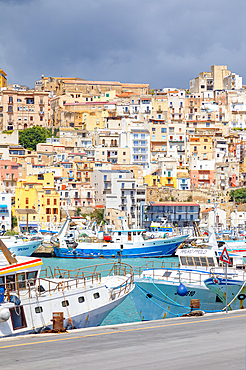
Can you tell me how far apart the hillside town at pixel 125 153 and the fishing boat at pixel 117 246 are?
9172 millimetres

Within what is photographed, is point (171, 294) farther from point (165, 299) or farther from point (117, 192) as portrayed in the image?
point (117, 192)

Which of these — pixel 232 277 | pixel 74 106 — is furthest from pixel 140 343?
pixel 74 106

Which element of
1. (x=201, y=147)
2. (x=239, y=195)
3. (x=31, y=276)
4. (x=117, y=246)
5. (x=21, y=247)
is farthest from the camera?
(x=201, y=147)

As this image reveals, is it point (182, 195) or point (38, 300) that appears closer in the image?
point (38, 300)

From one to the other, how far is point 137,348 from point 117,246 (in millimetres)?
45263

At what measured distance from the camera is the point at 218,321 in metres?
17.4

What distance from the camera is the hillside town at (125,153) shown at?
253 feet

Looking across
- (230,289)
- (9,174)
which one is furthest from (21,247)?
(230,289)

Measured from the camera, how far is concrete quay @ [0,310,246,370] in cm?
1177

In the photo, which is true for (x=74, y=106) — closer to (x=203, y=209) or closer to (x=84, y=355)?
A: (x=203, y=209)

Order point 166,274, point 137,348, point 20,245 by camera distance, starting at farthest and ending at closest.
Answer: point 20,245
point 166,274
point 137,348

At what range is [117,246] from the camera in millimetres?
58562

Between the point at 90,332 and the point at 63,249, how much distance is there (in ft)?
147

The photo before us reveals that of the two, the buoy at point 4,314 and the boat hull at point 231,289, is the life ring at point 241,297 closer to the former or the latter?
the boat hull at point 231,289
